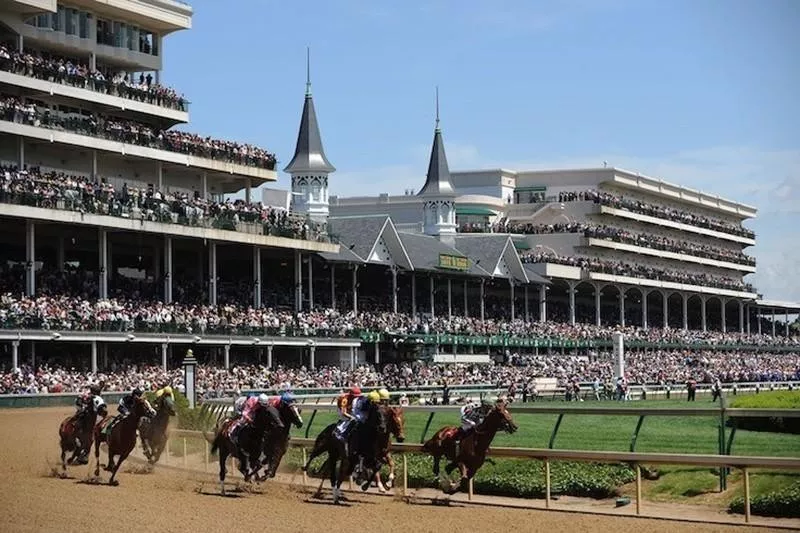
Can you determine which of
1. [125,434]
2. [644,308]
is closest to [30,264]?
[125,434]

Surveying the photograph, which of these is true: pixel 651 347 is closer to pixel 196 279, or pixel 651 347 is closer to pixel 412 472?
pixel 196 279

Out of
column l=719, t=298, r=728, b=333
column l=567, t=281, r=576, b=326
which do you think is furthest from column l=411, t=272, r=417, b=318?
column l=719, t=298, r=728, b=333

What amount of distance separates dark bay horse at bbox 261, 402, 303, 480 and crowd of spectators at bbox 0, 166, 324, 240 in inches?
924

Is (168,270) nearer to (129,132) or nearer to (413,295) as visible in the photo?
(129,132)

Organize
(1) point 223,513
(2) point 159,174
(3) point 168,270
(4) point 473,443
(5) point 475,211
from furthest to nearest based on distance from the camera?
1. (5) point 475,211
2. (2) point 159,174
3. (3) point 168,270
4. (4) point 473,443
5. (1) point 223,513

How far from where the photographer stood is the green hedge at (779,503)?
15.4m

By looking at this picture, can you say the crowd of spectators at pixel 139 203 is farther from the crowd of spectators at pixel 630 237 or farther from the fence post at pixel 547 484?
the crowd of spectators at pixel 630 237

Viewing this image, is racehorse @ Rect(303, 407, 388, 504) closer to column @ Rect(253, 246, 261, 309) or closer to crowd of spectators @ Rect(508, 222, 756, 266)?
column @ Rect(253, 246, 261, 309)

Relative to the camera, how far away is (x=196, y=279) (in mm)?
52531

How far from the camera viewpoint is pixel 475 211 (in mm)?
83438

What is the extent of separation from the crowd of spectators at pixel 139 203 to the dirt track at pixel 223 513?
69.2 ft

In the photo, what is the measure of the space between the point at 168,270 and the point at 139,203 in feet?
9.16

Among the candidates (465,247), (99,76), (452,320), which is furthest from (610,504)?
(465,247)

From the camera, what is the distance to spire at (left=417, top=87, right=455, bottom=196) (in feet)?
239
